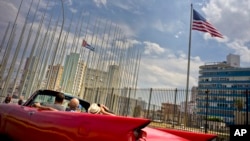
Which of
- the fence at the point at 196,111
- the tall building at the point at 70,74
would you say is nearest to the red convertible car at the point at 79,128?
the fence at the point at 196,111

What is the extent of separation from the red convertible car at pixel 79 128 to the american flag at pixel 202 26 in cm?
1278

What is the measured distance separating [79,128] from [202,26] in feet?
47.8

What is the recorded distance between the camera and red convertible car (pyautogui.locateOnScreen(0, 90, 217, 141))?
180 centimetres

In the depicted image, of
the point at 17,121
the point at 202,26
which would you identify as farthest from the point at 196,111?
the point at 17,121

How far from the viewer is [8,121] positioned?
3756 mm

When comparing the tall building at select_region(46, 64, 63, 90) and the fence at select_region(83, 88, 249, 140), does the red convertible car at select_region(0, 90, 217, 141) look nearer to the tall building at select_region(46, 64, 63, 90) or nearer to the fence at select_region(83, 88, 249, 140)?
the fence at select_region(83, 88, 249, 140)

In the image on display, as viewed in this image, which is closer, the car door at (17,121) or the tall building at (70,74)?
the car door at (17,121)

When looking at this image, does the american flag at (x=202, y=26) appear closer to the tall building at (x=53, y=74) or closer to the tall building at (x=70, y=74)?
the tall building at (x=53, y=74)

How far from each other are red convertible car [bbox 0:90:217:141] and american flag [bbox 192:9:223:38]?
12779 millimetres

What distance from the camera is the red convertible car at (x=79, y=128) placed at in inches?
70.9

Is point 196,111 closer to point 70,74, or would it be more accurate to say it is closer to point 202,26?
point 202,26

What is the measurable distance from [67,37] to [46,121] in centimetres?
2683

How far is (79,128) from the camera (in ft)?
6.66

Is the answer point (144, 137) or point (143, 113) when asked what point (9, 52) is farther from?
point (144, 137)
